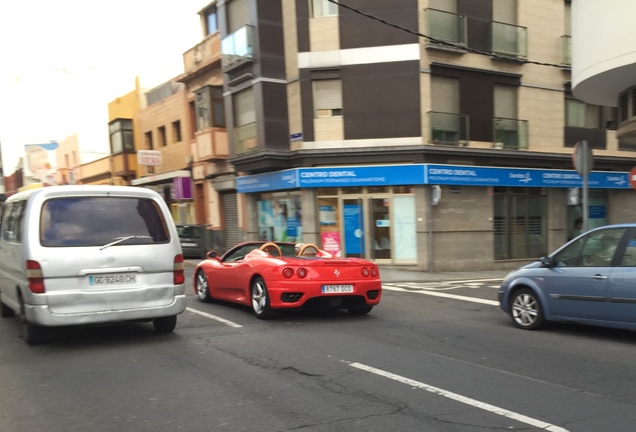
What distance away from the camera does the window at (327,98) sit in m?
17.9

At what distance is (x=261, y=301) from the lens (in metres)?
8.02

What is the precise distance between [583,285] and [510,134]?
13.5 m

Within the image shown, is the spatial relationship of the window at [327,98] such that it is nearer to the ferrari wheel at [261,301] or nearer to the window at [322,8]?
the window at [322,8]

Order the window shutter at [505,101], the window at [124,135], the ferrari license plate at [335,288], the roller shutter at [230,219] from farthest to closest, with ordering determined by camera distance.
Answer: the window at [124,135] → the roller shutter at [230,219] → the window shutter at [505,101] → the ferrari license plate at [335,288]

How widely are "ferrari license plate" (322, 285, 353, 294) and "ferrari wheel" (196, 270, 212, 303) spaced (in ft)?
9.79

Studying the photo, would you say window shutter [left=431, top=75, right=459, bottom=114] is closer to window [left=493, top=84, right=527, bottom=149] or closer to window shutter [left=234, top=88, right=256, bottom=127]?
window [left=493, top=84, right=527, bottom=149]

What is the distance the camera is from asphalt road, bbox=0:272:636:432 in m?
3.95

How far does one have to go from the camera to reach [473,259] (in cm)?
1805

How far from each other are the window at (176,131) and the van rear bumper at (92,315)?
70.6 ft

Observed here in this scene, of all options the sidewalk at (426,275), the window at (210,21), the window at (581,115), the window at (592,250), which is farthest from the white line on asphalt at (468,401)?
the window at (210,21)

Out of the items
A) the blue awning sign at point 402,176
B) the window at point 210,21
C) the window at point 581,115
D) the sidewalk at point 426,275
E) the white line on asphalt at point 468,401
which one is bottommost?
the sidewalk at point 426,275

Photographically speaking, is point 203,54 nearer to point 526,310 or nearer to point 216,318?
point 216,318

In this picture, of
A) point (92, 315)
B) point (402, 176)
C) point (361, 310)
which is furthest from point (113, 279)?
point (402, 176)

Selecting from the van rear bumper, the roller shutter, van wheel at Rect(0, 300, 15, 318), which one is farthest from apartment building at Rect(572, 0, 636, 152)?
the roller shutter
